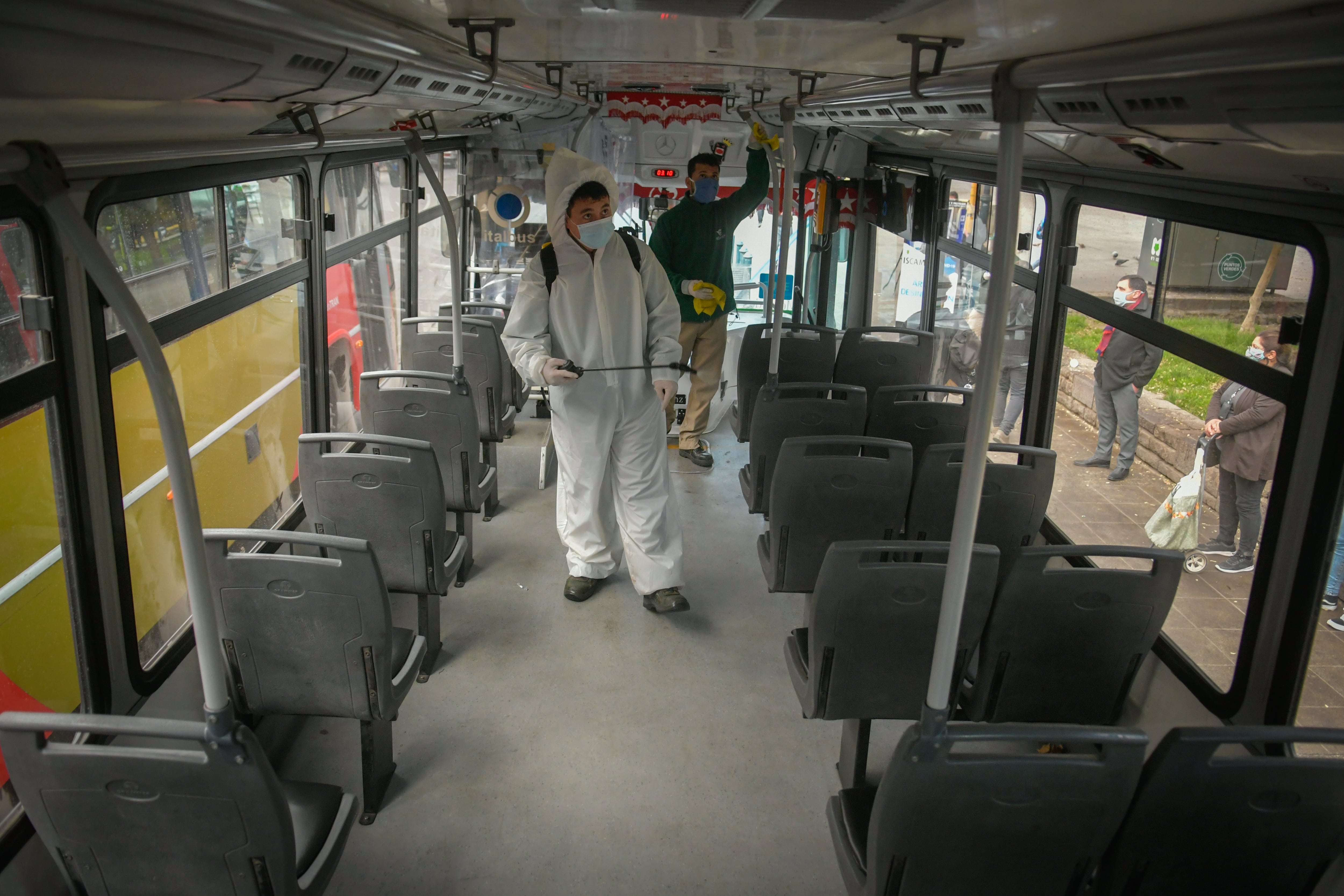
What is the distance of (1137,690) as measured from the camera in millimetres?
3393

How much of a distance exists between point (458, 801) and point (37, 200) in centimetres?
230

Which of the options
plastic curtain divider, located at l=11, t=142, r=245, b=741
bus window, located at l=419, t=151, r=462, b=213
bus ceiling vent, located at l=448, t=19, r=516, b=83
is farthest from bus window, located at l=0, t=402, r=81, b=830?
bus window, located at l=419, t=151, r=462, b=213

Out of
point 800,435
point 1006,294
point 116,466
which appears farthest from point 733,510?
point 1006,294

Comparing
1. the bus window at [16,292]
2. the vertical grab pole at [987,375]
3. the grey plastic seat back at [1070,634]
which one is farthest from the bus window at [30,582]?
the grey plastic seat back at [1070,634]

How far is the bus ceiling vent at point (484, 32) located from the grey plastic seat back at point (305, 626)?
1465mm

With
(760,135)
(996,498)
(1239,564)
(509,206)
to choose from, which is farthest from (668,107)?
(1239,564)

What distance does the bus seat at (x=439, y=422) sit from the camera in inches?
172

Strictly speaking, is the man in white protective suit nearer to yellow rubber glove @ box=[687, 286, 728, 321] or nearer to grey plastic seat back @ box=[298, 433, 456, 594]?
grey plastic seat back @ box=[298, 433, 456, 594]

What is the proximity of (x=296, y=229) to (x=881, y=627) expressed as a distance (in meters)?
3.13

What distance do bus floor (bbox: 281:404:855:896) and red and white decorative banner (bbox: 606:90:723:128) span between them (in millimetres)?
3862

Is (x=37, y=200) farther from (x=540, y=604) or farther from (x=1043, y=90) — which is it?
(x=540, y=604)

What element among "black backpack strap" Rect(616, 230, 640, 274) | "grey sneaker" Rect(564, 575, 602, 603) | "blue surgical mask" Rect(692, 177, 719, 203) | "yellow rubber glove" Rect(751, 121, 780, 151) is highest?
"yellow rubber glove" Rect(751, 121, 780, 151)

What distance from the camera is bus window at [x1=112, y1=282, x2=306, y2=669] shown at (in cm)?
309

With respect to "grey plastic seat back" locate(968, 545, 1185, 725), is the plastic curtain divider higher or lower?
higher
